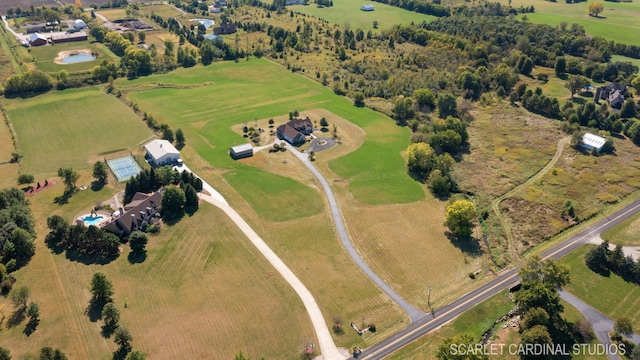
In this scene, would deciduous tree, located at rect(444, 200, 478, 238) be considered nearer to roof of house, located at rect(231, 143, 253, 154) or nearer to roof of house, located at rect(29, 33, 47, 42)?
roof of house, located at rect(231, 143, 253, 154)

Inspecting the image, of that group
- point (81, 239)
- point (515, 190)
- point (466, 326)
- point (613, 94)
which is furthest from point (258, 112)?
point (613, 94)

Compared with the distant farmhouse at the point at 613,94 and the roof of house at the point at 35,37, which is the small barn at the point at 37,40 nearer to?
the roof of house at the point at 35,37

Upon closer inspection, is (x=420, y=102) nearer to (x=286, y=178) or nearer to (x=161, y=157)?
(x=286, y=178)

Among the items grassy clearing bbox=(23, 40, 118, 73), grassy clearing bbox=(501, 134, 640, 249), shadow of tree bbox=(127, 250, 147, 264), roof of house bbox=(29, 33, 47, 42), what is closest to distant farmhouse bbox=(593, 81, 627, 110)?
grassy clearing bbox=(501, 134, 640, 249)

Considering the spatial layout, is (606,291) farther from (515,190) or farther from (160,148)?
(160,148)

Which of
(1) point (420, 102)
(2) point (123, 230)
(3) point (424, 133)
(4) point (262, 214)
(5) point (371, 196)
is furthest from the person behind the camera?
(1) point (420, 102)

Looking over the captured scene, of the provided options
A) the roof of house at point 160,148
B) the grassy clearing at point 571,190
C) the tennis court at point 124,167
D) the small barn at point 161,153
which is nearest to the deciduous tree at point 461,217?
the grassy clearing at point 571,190

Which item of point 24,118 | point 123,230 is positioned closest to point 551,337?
point 123,230
